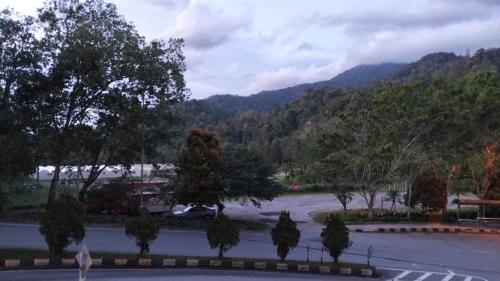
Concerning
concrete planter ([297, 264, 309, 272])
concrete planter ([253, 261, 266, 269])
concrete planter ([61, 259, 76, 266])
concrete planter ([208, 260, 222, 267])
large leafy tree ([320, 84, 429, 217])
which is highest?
large leafy tree ([320, 84, 429, 217])

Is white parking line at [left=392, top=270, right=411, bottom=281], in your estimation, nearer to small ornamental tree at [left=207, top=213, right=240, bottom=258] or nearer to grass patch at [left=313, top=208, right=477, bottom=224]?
small ornamental tree at [left=207, top=213, right=240, bottom=258]

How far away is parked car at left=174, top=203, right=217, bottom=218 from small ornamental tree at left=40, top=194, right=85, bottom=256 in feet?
62.9

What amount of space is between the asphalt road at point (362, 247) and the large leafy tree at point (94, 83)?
5545 mm

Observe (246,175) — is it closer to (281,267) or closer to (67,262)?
(281,267)

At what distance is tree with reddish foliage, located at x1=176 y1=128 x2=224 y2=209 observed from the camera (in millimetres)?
36438

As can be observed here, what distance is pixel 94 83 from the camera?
1315 inches

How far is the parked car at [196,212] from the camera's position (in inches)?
1582

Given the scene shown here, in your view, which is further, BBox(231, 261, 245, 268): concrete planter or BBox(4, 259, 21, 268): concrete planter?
BBox(231, 261, 245, 268): concrete planter

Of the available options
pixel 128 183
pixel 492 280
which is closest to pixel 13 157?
pixel 128 183

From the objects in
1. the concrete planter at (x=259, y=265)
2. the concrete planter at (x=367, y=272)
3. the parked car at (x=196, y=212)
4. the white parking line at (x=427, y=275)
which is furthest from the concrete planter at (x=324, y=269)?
the parked car at (x=196, y=212)

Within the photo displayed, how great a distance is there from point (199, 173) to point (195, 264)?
15408mm

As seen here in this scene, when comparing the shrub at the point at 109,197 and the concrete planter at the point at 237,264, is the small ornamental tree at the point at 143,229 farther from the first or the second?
the shrub at the point at 109,197

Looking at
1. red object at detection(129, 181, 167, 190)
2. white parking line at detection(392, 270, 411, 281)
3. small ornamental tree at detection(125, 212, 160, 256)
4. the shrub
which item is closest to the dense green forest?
red object at detection(129, 181, 167, 190)

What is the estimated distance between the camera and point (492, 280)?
73.2 feet
